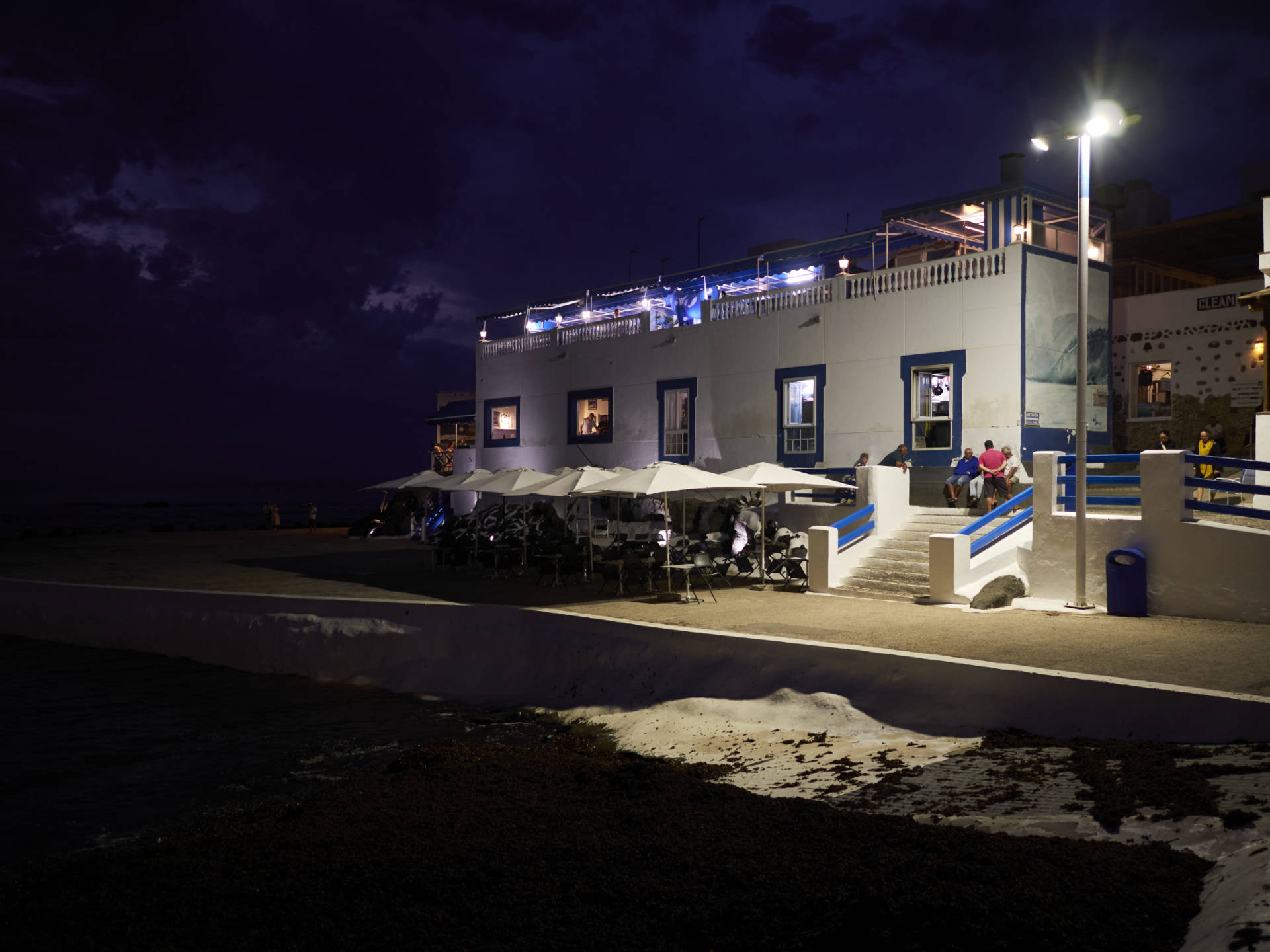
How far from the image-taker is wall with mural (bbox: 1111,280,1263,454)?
21703 mm

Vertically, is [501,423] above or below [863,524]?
above

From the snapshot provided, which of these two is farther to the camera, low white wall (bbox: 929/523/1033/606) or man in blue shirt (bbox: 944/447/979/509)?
man in blue shirt (bbox: 944/447/979/509)

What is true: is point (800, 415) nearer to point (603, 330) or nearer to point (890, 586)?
point (603, 330)

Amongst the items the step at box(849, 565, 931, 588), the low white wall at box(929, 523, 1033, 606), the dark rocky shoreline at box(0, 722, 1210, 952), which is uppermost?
the low white wall at box(929, 523, 1033, 606)

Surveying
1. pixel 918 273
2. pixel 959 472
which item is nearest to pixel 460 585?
pixel 959 472

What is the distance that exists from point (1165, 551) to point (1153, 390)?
1297 cm

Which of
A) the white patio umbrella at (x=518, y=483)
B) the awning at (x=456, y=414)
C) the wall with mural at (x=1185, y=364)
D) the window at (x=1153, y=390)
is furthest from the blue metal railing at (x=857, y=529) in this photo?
the awning at (x=456, y=414)

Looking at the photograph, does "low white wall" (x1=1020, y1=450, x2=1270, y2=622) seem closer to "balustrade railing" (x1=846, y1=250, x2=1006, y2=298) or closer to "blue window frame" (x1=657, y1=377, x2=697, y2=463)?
"balustrade railing" (x1=846, y1=250, x2=1006, y2=298)

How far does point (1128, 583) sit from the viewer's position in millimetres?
12539

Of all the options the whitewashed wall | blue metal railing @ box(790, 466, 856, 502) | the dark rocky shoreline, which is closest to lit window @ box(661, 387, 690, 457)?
the whitewashed wall

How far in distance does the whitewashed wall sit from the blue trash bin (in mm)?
7309

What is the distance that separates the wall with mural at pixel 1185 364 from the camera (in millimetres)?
21703

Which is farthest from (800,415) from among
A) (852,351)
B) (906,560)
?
(906,560)

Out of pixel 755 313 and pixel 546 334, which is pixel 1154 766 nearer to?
pixel 755 313
